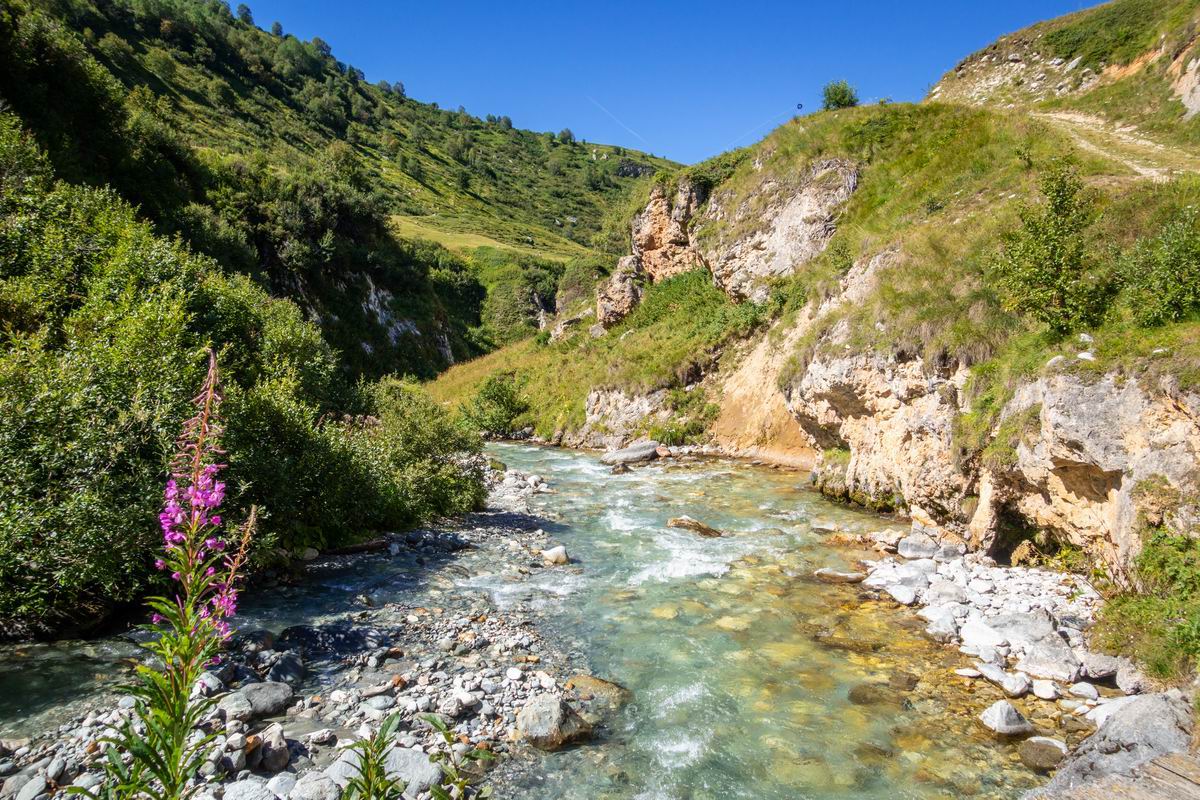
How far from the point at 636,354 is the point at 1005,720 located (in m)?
30.8

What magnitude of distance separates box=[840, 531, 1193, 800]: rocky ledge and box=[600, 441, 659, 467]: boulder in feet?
48.4

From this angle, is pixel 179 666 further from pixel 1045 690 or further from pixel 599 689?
pixel 1045 690

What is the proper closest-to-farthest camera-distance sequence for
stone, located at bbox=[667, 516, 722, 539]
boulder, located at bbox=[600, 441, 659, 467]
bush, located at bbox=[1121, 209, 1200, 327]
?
bush, located at bbox=[1121, 209, 1200, 327] → stone, located at bbox=[667, 516, 722, 539] → boulder, located at bbox=[600, 441, 659, 467]

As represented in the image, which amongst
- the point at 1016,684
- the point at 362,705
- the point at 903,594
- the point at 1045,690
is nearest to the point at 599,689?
the point at 362,705

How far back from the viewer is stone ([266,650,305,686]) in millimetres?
7879

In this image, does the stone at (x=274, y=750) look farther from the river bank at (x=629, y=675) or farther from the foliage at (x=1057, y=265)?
the foliage at (x=1057, y=265)

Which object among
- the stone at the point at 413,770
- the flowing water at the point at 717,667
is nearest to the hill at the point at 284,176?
the flowing water at the point at 717,667

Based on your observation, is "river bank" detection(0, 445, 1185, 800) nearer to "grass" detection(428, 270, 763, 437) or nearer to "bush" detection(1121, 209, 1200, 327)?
"bush" detection(1121, 209, 1200, 327)

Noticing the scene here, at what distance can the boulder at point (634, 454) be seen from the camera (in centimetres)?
2698

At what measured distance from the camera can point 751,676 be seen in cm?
860

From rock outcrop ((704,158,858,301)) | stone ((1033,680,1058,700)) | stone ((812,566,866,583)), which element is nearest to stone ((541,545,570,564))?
stone ((812,566,866,583))

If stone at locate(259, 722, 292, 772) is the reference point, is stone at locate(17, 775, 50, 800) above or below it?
above

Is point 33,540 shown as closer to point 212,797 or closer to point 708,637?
point 212,797

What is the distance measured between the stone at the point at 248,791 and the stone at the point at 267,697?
1.38 m
